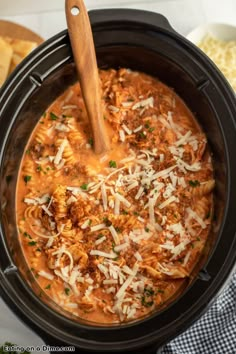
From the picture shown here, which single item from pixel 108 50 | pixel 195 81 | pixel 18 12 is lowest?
pixel 195 81

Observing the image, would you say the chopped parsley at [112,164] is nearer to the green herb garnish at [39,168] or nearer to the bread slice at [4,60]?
the green herb garnish at [39,168]

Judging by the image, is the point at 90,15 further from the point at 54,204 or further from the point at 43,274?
the point at 43,274

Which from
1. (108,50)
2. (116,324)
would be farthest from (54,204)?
(108,50)

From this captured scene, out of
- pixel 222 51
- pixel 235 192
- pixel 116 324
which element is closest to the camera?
pixel 235 192

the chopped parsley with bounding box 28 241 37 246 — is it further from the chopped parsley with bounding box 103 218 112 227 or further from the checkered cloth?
the checkered cloth

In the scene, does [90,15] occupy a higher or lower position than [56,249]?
higher

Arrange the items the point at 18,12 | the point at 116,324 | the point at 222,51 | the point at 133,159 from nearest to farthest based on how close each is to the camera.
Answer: the point at 116,324 < the point at 133,159 < the point at 222,51 < the point at 18,12

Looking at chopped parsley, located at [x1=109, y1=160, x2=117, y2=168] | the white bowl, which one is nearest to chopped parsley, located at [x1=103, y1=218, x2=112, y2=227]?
chopped parsley, located at [x1=109, y1=160, x2=117, y2=168]

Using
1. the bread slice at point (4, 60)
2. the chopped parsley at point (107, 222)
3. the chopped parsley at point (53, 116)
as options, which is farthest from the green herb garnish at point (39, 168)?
the bread slice at point (4, 60)

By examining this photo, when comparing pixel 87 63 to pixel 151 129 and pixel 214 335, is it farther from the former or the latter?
pixel 214 335
